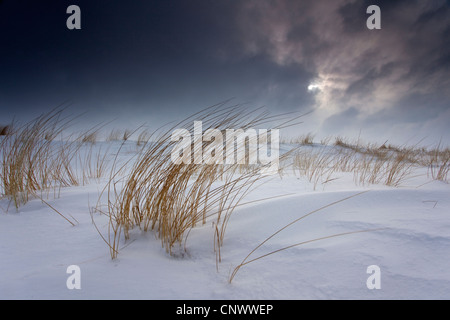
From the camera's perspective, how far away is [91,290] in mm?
768

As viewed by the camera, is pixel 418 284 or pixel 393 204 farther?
pixel 393 204

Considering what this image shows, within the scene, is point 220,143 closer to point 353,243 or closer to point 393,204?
point 353,243

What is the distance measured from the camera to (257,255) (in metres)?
1.01

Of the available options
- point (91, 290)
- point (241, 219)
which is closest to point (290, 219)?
point (241, 219)

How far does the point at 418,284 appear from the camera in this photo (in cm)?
78

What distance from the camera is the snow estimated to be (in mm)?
774

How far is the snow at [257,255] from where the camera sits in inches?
30.5

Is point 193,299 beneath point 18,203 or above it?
beneath

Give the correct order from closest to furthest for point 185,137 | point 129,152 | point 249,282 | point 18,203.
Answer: point 249,282 < point 185,137 < point 18,203 < point 129,152

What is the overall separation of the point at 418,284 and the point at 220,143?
1129mm
